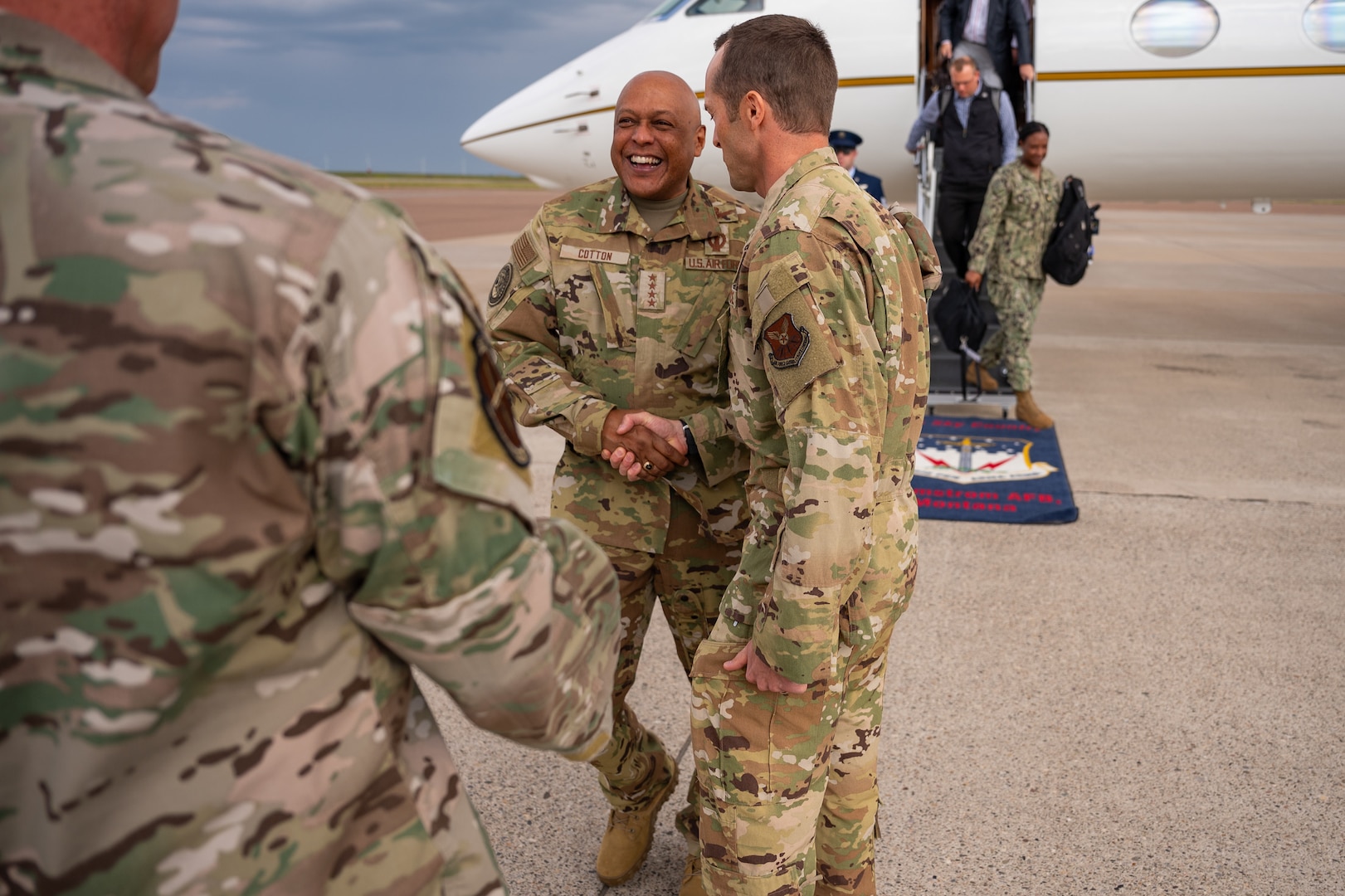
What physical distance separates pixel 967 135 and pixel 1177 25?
77.3 inches

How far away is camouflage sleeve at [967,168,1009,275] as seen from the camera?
682cm

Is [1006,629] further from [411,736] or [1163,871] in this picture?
[411,736]

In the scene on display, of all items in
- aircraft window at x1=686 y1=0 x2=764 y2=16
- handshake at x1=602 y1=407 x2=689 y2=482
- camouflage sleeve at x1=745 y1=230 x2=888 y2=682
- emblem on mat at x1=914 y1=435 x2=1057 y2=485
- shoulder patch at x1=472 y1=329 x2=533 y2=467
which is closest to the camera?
shoulder patch at x1=472 y1=329 x2=533 y2=467

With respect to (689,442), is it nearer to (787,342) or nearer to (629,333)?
(629,333)

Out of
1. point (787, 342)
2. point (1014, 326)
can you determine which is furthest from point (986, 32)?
point (787, 342)

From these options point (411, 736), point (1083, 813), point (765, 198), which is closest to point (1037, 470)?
point (1083, 813)

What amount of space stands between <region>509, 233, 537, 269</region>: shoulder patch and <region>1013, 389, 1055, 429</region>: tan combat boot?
197 inches

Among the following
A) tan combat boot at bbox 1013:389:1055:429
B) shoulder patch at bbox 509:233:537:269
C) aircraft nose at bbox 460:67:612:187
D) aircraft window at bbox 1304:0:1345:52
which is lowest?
tan combat boot at bbox 1013:389:1055:429

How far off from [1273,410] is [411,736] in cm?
778

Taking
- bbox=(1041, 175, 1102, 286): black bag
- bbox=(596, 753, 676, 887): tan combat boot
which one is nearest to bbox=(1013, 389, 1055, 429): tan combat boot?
bbox=(1041, 175, 1102, 286): black bag

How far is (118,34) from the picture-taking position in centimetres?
92

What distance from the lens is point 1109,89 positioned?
7.87 metres

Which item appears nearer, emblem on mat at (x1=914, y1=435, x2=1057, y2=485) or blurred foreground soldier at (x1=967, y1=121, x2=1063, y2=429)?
emblem on mat at (x1=914, y1=435, x2=1057, y2=485)

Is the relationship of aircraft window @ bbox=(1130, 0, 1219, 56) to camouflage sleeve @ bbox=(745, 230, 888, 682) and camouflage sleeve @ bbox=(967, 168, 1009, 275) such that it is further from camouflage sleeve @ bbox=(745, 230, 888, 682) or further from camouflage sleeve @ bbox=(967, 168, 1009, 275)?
camouflage sleeve @ bbox=(745, 230, 888, 682)
